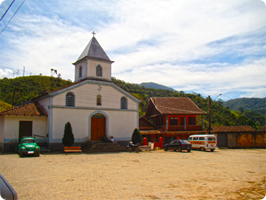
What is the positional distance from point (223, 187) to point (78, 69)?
22285mm

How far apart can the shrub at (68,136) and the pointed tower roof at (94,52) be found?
8455 mm

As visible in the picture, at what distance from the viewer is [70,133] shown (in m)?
21.7

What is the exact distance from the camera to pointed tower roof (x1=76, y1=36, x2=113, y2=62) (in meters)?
26.0

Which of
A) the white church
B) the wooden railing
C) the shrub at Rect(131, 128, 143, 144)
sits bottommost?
the shrub at Rect(131, 128, 143, 144)

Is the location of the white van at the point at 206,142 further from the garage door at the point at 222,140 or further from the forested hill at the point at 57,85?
the forested hill at the point at 57,85

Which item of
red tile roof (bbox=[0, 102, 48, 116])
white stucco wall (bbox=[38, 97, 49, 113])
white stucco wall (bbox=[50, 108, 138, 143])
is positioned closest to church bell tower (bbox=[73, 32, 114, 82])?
white stucco wall (bbox=[50, 108, 138, 143])

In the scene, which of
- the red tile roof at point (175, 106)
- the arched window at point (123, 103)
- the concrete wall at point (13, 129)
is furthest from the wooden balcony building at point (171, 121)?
the concrete wall at point (13, 129)

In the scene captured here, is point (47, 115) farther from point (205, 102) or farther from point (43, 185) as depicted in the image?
point (205, 102)

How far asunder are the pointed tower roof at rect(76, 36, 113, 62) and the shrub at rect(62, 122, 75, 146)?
27.7 ft

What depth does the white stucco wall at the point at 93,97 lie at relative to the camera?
2273 cm

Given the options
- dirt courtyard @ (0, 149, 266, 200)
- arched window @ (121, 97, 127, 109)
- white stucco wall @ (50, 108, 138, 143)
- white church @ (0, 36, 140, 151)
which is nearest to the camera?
dirt courtyard @ (0, 149, 266, 200)

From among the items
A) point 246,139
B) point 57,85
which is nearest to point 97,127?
point 246,139

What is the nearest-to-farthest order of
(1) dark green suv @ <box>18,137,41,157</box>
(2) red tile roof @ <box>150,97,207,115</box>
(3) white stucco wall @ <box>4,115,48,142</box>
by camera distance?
(1) dark green suv @ <box>18,137,41,157</box> < (3) white stucco wall @ <box>4,115,48,142</box> < (2) red tile roof @ <box>150,97,207,115</box>

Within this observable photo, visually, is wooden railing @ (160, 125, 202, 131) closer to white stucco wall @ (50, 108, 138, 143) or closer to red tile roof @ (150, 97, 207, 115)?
red tile roof @ (150, 97, 207, 115)
